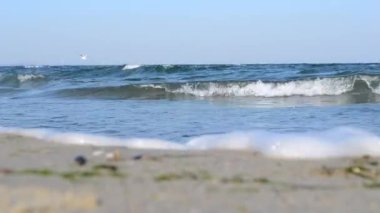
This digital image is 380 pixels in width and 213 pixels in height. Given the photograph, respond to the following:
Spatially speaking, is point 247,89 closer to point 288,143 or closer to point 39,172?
point 288,143

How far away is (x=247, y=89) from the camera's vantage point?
57.8 feet

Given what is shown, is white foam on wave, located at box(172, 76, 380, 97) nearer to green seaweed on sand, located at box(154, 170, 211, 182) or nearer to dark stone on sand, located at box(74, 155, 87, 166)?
dark stone on sand, located at box(74, 155, 87, 166)

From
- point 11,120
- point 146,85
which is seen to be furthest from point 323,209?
point 146,85

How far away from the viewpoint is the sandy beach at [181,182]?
3.03m

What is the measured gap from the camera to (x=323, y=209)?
3.03 m

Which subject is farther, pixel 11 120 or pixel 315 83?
pixel 315 83

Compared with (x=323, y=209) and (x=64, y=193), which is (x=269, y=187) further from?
(x=64, y=193)

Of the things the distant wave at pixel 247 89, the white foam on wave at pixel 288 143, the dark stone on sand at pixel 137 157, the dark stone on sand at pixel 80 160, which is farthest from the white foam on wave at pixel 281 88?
the dark stone on sand at pixel 80 160

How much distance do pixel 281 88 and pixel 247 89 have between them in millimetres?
970

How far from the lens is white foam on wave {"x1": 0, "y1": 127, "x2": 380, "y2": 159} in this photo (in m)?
4.68

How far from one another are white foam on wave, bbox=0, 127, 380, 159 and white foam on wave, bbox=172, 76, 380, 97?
11322mm

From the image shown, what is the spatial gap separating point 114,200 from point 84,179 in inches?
20.0

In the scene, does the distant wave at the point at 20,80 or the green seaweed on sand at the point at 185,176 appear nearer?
the green seaweed on sand at the point at 185,176

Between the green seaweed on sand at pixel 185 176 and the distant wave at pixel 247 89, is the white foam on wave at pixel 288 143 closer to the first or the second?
the green seaweed on sand at pixel 185 176
